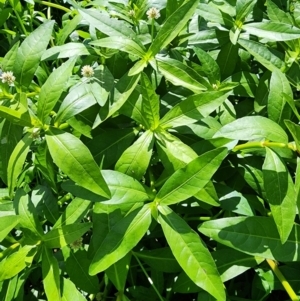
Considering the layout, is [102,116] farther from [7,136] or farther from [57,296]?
[57,296]

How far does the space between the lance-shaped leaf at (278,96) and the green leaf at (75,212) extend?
1.78 feet

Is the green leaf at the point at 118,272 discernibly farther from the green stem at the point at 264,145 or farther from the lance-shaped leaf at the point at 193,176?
the green stem at the point at 264,145

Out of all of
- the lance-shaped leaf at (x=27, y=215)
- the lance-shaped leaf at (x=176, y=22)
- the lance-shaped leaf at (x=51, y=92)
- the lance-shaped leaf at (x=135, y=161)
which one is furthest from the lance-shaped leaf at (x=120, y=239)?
the lance-shaped leaf at (x=176, y=22)

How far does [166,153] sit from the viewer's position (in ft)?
3.85

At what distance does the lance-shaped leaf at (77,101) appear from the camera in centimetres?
117

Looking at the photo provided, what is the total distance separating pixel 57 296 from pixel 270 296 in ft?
2.30

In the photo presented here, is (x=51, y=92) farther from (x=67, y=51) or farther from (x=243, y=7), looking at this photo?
(x=243, y=7)

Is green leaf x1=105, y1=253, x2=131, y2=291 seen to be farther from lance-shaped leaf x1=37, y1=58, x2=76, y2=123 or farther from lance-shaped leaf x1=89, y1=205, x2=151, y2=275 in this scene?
lance-shaped leaf x1=37, y1=58, x2=76, y2=123

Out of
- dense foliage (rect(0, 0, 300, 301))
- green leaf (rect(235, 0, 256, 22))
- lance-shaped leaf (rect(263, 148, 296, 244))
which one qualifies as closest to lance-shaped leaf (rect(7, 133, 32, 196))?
dense foliage (rect(0, 0, 300, 301))

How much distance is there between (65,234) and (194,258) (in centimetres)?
34

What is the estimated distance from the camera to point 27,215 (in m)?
1.23

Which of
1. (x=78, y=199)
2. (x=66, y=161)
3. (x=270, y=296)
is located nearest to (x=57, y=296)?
(x=78, y=199)

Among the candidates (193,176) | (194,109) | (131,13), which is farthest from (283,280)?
(131,13)

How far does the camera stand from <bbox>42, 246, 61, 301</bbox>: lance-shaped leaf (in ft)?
3.82
